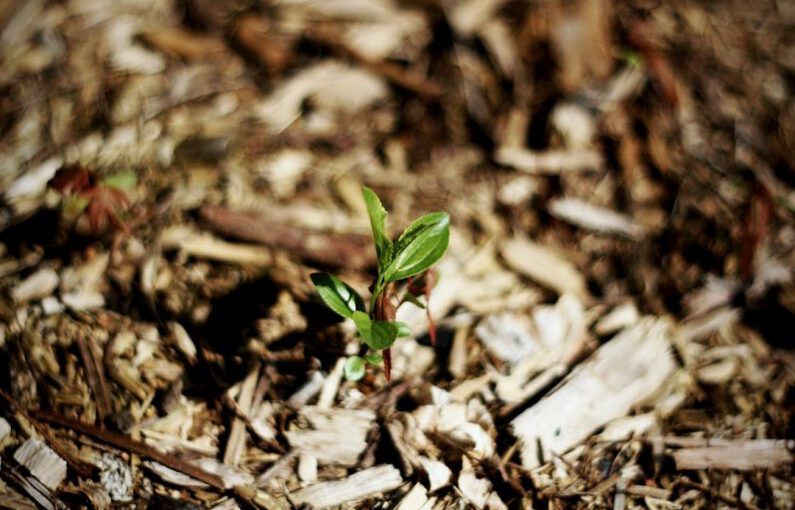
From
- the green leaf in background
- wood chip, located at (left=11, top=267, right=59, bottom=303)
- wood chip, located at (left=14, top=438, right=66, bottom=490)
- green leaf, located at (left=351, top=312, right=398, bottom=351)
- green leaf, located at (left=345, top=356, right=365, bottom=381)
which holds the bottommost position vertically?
wood chip, located at (left=14, top=438, right=66, bottom=490)

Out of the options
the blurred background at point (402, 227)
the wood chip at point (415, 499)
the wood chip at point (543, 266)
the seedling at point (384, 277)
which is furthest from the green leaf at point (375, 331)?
the wood chip at point (543, 266)

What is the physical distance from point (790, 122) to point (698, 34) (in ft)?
1.97

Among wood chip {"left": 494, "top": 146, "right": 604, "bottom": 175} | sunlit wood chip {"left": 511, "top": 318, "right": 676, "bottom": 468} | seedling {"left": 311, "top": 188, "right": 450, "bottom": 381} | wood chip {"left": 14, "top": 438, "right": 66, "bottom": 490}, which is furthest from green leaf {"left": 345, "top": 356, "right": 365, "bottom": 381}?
wood chip {"left": 494, "top": 146, "right": 604, "bottom": 175}

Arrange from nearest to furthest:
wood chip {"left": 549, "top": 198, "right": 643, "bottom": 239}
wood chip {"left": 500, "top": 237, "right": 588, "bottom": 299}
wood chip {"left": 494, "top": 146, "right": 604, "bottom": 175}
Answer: wood chip {"left": 500, "top": 237, "right": 588, "bottom": 299}, wood chip {"left": 549, "top": 198, "right": 643, "bottom": 239}, wood chip {"left": 494, "top": 146, "right": 604, "bottom": 175}

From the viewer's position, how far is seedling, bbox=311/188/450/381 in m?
1.38

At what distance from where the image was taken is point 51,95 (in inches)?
85.3

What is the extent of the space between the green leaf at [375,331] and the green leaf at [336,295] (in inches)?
1.6

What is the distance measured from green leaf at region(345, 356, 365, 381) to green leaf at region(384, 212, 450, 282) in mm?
263

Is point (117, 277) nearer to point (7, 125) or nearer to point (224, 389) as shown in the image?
point (224, 389)

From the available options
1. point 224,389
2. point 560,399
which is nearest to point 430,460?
point 560,399

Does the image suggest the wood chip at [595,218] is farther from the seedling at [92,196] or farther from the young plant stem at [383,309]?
the seedling at [92,196]

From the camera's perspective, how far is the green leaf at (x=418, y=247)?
1.42 metres

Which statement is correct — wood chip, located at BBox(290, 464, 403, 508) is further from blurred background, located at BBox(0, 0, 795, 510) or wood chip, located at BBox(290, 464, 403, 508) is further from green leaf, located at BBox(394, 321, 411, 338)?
green leaf, located at BBox(394, 321, 411, 338)

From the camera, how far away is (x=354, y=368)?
1516 mm
